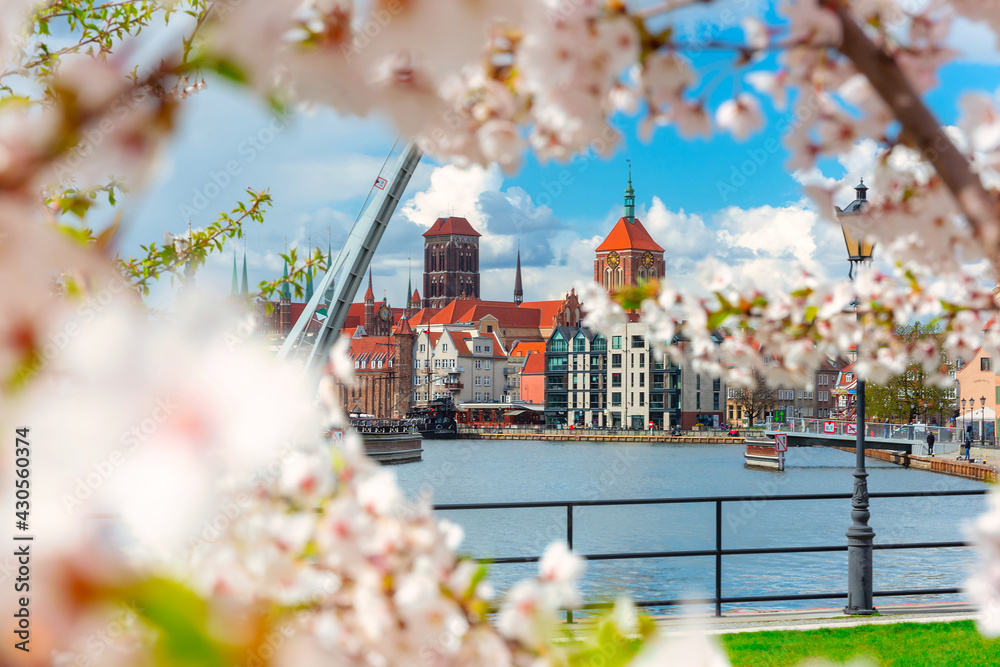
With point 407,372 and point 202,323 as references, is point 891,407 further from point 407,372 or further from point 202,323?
point 202,323

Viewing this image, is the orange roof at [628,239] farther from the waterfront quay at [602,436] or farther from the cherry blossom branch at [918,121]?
the cherry blossom branch at [918,121]

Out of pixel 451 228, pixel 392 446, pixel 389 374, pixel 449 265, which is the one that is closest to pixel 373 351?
pixel 389 374

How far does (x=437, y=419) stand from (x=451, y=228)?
51.3 m

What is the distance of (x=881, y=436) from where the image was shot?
1993 inches

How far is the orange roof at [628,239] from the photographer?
4205 inches

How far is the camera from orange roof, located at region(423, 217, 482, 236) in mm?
131375

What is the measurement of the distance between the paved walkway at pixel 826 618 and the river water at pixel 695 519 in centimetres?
121

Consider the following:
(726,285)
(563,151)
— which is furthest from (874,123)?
(726,285)

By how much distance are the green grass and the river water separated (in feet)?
5.29

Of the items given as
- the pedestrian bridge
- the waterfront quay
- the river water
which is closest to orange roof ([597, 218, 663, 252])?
the waterfront quay

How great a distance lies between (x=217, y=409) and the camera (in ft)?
1.16

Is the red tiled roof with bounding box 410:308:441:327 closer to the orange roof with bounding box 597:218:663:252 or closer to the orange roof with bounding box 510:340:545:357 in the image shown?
the orange roof with bounding box 510:340:545:357

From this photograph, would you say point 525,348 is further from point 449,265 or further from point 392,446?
point 392,446

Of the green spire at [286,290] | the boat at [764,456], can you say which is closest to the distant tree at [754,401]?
the boat at [764,456]
